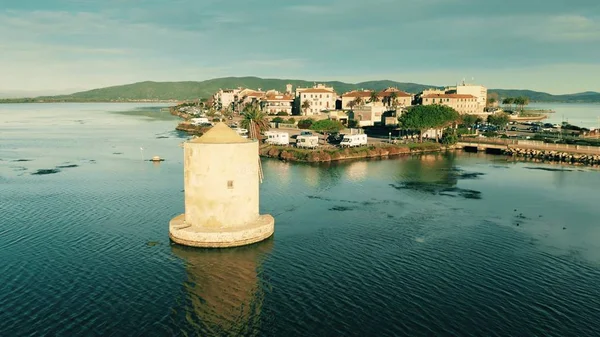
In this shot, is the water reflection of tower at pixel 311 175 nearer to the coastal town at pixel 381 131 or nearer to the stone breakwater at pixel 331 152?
the stone breakwater at pixel 331 152

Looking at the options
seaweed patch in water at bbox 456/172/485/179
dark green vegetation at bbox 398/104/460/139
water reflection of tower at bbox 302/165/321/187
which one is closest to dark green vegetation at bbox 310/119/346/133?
dark green vegetation at bbox 398/104/460/139

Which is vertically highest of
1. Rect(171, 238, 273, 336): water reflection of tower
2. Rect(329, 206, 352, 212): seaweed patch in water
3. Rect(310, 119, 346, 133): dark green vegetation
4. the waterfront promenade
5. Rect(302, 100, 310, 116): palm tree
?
→ Rect(302, 100, 310, 116): palm tree

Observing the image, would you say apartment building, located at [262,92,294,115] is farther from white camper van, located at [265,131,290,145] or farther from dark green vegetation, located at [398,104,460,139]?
white camper van, located at [265,131,290,145]

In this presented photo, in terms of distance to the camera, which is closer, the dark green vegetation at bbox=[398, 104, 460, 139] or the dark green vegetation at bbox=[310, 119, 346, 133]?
the dark green vegetation at bbox=[398, 104, 460, 139]

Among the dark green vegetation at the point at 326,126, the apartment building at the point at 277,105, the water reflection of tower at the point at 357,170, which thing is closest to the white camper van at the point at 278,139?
the dark green vegetation at the point at 326,126

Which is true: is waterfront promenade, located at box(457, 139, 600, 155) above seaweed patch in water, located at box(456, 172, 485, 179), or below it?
above

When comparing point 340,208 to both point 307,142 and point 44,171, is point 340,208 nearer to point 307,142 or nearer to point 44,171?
point 307,142

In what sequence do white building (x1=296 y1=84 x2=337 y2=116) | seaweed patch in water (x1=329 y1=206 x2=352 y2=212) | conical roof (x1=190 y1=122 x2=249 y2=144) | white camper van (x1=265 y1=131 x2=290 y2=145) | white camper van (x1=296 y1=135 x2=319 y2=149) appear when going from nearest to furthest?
conical roof (x1=190 y1=122 x2=249 y2=144), seaweed patch in water (x1=329 y1=206 x2=352 y2=212), white camper van (x1=296 y1=135 x2=319 y2=149), white camper van (x1=265 y1=131 x2=290 y2=145), white building (x1=296 y1=84 x2=337 y2=116)

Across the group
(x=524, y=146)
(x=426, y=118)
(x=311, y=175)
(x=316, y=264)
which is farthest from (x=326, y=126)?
(x=316, y=264)
